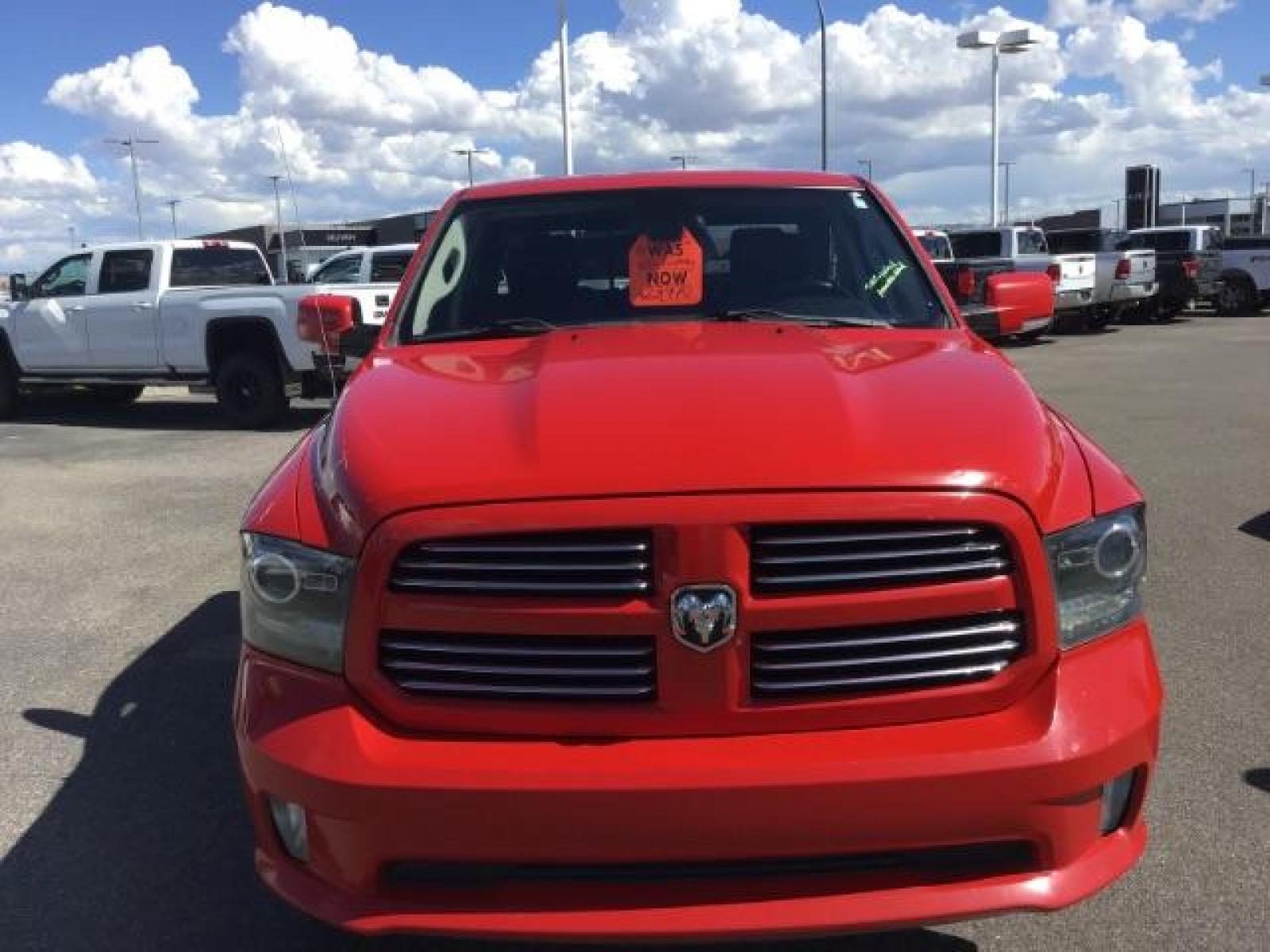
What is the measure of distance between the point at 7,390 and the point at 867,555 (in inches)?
563

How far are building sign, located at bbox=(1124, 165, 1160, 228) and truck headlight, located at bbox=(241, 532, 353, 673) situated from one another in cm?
5710

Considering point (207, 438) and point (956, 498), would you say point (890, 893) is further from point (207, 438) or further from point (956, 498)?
point (207, 438)

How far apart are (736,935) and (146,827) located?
2.12 m

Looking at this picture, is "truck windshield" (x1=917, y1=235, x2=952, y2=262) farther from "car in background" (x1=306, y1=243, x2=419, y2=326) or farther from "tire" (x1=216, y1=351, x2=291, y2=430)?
"tire" (x1=216, y1=351, x2=291, y2=430)

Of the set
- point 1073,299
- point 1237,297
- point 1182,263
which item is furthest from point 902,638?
point 1237,297

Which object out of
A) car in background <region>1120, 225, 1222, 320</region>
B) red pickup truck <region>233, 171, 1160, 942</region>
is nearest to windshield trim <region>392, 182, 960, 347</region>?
red pickup truck <region>233, 171, 1160, 942</region>

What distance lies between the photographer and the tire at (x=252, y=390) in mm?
12086

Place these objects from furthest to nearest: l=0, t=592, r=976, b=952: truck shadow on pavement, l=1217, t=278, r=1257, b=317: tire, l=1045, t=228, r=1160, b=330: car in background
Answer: l=1217, t=278, r=1257, b=317: tire → l=1045, t=228, r=1160, b=330: car in background → l=0, t=592, r=976, b=952: truck shadow on pavement

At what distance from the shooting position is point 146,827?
3.48m

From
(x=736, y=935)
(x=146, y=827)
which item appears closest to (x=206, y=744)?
(x=146, y=827)

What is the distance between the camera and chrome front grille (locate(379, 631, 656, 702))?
227cm

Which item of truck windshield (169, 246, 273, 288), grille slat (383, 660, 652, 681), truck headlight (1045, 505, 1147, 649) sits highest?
truck windshield (169, 246, 273, 288)

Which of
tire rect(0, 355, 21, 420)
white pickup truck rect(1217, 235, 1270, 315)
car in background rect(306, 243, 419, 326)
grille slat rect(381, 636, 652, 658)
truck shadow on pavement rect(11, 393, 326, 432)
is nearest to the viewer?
grille slat rect(381, 636, 652, 658)

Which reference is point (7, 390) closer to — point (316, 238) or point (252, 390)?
point (252, 390)
